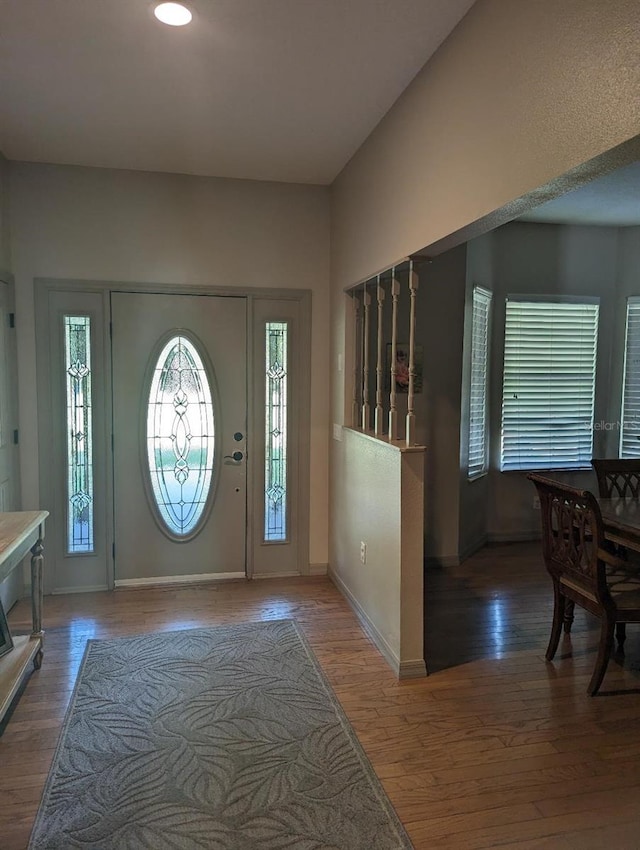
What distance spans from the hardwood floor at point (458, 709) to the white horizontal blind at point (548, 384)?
1.56 m

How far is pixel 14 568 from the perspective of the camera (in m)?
2.92

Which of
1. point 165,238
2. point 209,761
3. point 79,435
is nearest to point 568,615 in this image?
point 209,761

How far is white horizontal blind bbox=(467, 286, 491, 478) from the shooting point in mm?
5012

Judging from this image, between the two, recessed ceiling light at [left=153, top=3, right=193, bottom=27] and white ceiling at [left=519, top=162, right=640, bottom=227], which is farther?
white ceiling at [left=519, top=162, right=640, bottom=227]

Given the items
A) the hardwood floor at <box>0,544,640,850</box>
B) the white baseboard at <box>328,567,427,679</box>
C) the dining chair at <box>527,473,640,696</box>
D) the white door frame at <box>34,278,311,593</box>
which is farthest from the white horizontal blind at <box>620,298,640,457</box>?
the white baseboard at <box>328,567,427,679</box>

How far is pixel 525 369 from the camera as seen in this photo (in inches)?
215

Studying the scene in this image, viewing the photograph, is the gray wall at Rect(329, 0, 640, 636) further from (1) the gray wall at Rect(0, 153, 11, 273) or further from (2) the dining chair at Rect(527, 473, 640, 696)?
(1) the gray wall at Rect(0, 153, 11, 273)

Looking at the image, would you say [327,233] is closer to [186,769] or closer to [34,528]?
[34,528]

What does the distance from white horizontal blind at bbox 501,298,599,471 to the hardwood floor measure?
156 centimetres

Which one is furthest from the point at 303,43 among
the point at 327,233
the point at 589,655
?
the point at 589,655

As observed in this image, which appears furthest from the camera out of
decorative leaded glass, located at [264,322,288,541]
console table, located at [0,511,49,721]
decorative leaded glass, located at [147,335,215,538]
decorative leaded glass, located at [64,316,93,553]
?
decorative leaded glass, located at [264,322,288,541]

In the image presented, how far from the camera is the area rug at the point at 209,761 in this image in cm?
200

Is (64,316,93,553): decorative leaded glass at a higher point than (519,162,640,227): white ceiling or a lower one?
lower

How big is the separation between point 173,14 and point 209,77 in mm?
523
